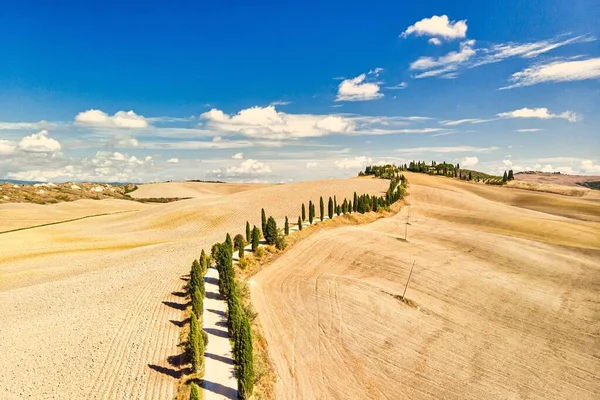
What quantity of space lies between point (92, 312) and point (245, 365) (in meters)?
15.2

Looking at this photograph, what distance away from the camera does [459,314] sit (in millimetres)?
28203

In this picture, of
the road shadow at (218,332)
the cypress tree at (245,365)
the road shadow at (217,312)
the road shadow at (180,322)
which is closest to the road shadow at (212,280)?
the road shadow at (217,312)

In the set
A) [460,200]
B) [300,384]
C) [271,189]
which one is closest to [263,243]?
[300,384]

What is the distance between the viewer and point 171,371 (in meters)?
18.2

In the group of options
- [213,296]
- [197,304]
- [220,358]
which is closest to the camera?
[220,358]

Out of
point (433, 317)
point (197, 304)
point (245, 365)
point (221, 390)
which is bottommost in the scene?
point (433, 317)

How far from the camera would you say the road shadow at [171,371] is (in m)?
17.9

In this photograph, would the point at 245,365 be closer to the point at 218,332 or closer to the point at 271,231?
the point at 218,332

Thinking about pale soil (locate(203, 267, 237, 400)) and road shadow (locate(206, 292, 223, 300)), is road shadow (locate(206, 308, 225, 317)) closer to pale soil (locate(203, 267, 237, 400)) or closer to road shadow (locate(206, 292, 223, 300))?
pale soil (locate(203, 267, 237, 400))

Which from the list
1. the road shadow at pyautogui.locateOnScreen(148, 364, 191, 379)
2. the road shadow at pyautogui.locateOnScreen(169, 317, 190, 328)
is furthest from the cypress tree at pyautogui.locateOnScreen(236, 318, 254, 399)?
the road shadow at pyautogui.locateOnScreen(169, 317, 190, 328)

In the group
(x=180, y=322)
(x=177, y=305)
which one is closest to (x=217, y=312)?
(x=180, y=322)

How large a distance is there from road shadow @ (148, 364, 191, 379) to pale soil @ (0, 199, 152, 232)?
2832 inches

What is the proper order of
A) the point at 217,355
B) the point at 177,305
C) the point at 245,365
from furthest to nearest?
1. the point at 177,305
2. the point at 217,355
3. the point at 245,365

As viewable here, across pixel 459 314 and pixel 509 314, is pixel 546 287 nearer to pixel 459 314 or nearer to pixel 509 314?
pixel 509 314
